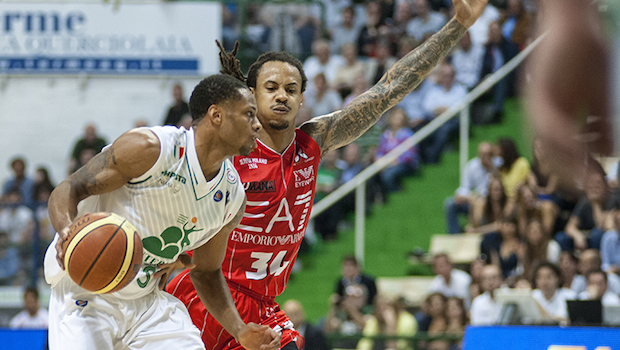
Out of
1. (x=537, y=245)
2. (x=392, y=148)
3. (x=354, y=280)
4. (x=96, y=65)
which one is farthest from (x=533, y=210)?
(x=96, y=65)

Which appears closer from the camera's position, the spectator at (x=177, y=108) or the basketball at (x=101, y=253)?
the basketball at (x=101, y=253)

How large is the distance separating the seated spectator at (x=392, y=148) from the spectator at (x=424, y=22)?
5.49 feet

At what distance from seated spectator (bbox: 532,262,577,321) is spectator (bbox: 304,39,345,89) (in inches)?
216

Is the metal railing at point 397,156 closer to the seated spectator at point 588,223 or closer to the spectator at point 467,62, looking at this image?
the spectator at point 467,62

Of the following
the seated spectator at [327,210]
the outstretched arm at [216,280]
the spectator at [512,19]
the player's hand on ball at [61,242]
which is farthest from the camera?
the seated spectator at [327,210]

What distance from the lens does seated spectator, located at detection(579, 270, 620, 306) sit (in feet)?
28.8

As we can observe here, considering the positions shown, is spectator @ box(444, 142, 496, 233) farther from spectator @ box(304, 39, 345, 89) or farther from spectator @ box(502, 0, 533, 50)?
spectator @ box(304, 39, 345, 89)

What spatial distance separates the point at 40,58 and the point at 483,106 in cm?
765

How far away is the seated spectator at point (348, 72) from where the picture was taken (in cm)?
1317

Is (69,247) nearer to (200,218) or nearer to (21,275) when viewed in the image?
(200,218)

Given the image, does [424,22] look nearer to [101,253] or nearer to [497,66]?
[497,66]

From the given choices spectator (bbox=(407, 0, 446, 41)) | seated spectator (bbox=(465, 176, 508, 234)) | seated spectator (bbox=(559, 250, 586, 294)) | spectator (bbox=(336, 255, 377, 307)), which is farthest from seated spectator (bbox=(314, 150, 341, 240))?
seated spectator (bbox=(559, 250, 586, 294))

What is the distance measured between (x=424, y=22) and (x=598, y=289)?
589 centimetres

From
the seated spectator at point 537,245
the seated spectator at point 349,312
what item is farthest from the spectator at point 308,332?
the seated spectator at point 537,245
